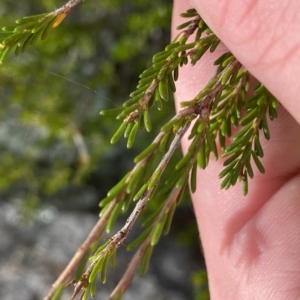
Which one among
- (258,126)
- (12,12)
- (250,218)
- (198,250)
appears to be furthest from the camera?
(198,250)

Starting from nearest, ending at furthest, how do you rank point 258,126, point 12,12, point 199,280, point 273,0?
1. point 273,0
2. point 258,126
3. point 199,280
4. point 12,12

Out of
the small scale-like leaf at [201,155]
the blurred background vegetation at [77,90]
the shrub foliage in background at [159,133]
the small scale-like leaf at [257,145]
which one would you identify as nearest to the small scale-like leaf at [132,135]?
the shrub foliage in background at [159,133]

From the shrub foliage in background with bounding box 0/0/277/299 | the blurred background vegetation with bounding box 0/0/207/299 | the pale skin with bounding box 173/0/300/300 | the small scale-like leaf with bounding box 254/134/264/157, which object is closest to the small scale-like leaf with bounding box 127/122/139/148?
the shrub foliage in background with bounding box 0/0/277/299

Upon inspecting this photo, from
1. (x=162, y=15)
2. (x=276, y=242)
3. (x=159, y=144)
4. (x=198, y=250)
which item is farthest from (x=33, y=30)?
Result: (x=198, y=250)

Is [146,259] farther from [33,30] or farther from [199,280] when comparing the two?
[199,280]

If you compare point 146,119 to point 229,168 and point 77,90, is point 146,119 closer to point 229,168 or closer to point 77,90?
point 229,168

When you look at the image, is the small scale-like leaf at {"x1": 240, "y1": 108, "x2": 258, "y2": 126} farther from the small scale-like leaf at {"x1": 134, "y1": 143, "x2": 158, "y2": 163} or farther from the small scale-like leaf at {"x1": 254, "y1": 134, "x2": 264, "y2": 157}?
the small scale-like leaf at {"x1": 134, "y1": 143, "x2": 158, "y2": 163}

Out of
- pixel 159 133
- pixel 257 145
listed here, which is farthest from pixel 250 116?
pixel 159 133

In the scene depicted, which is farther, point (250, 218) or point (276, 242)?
point (250, 218)
